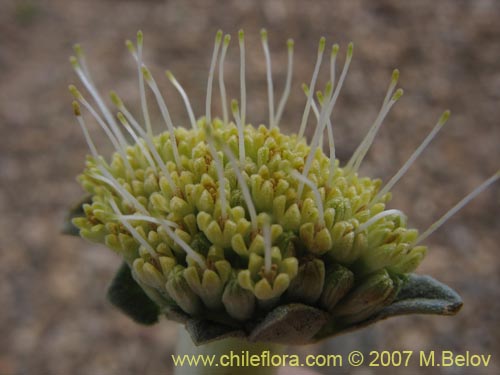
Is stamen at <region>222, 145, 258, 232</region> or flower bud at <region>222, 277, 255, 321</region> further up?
stamen at <region>222, 145, 258, 232</region>

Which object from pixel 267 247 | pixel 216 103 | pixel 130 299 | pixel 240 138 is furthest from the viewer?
pixel 216 103

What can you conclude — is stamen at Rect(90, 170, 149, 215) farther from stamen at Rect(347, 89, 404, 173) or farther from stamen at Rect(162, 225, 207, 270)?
stamen at Rect(347, 89, 404, 173)

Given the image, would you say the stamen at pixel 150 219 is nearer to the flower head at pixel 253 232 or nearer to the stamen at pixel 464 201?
the flower head at pixel 253 232

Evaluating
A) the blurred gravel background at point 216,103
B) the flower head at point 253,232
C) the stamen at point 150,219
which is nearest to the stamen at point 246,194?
the flower head at point 253,232

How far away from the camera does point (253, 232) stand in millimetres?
890

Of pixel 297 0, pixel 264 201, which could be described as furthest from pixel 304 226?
pixel 297 0

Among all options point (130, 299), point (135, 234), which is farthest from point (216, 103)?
point (135, 234)

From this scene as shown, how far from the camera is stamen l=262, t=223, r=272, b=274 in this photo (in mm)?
816

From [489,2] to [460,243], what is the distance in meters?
2.18

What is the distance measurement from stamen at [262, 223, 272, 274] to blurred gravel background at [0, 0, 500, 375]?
6.24ft

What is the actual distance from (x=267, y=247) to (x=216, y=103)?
8.85ft

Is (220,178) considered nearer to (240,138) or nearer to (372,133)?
(240,138)

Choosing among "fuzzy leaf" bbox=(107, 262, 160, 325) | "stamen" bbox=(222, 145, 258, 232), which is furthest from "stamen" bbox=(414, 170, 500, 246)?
"fuzzy leaf" bbox=(107, 262, 160, 325)

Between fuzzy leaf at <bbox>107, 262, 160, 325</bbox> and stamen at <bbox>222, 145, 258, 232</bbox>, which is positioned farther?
fuzzy leaf at <bbox>107, 262, 160, 325</bbox>
